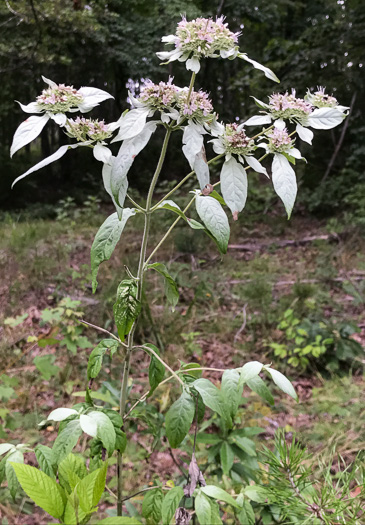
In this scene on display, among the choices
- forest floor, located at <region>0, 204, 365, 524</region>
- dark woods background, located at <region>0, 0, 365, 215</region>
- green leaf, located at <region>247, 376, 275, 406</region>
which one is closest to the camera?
green leaf, located at <region>247, 376, 275, 406</region>

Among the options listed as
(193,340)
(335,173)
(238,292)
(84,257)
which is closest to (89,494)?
(193,340)

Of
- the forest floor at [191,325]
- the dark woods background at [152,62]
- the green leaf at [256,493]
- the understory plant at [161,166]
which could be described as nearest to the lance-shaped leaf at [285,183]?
the understory plant at [161,166]

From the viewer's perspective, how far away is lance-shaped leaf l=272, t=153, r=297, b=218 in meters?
0.68

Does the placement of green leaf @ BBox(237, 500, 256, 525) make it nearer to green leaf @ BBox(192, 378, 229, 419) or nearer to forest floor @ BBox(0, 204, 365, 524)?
green leaf @ BBox(192, 378, 229, 419)

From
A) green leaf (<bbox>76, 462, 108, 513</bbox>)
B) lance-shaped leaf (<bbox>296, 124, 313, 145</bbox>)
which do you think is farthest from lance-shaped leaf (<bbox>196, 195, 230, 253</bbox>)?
green leaf (<bbox>76, 462, 108, 513</bbox>)

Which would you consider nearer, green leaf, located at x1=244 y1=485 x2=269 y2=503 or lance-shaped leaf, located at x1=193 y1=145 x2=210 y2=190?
lance-shaped leaf, located at x1=193 y1=145 x2=210 y2=190

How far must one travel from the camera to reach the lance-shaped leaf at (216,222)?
69 centimetres

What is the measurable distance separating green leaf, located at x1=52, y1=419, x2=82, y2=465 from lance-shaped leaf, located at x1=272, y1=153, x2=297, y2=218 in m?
0.63

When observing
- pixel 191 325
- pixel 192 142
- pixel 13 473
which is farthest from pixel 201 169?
pixel 191 325

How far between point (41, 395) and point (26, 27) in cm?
680

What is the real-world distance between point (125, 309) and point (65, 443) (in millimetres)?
300

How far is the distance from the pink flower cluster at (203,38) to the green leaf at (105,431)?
2.45 feet

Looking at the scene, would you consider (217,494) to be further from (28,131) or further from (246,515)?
(28,131)

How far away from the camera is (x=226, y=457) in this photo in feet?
4.18
